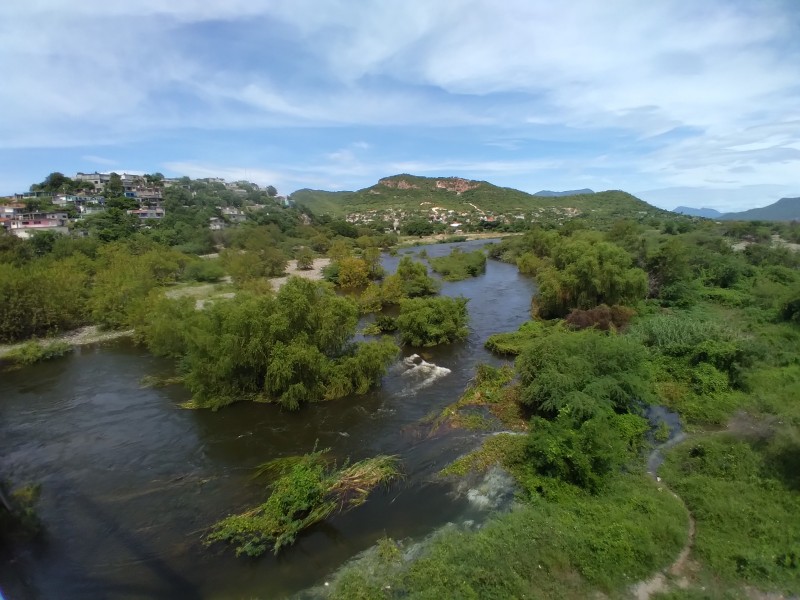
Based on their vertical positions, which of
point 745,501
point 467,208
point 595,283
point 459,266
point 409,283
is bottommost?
point 745,501

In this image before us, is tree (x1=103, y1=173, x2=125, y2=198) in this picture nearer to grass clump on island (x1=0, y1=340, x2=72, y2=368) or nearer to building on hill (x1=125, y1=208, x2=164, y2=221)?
building on hill (x1=125, y1=208, x2=164, y2=221)

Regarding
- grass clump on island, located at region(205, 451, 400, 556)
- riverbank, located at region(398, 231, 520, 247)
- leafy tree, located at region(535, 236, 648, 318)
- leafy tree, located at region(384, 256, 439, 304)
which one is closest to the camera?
grass clump on island, located at region(205, 451, 400, 556)

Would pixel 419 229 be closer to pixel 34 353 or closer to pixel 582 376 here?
pixel 34 353

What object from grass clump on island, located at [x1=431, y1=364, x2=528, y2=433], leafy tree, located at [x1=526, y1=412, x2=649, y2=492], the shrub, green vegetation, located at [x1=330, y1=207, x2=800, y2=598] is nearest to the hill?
the shrub

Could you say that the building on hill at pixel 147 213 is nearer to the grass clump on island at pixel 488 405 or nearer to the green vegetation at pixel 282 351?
the green vegetation at pixel 282 351

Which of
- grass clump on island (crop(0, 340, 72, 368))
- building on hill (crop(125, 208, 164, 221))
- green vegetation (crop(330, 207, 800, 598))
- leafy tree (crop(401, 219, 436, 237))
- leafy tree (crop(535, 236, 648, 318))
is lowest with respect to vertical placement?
grass clump on island (crop(0, 340, 72, 368))

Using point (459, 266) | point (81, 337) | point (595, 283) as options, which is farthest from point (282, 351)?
point (459, 266)

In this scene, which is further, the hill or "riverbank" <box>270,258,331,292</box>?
the hill

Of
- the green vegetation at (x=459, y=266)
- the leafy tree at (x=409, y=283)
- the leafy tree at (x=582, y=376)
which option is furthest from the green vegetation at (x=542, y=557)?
the green vegetation at (x=459, y=266)
